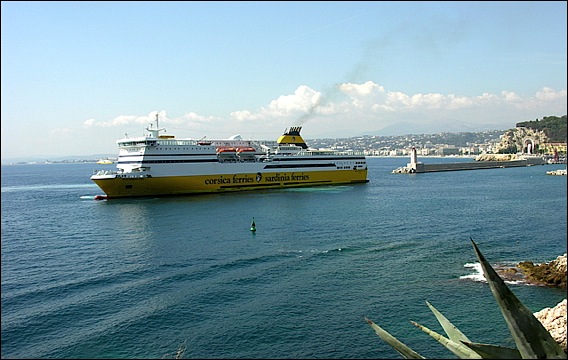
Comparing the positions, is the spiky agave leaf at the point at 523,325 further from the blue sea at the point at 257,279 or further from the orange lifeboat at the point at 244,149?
the orange lifeboat at the point at 244,149

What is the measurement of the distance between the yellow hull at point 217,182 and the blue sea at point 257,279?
664 cm

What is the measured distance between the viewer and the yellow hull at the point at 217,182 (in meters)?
39.0

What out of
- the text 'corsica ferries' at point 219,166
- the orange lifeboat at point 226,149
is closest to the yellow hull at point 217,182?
the text 'corsica ferries' at point 219,166

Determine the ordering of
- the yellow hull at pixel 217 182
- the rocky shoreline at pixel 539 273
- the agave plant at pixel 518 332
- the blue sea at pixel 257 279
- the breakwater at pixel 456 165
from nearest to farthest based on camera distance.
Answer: the agave plant at pixel 518 332 < the blue sea at pixel 257 279 < the rocky shoreline at pixel 539 273 < the yellow hull at pixel 217 182 < the breakwater at pixel 456 165

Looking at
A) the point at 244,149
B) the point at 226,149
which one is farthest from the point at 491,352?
the point at 244,149

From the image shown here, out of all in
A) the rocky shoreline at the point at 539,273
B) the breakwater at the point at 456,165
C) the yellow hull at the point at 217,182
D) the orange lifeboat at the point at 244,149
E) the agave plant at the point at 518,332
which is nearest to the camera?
the agave plant at the point at 518,332

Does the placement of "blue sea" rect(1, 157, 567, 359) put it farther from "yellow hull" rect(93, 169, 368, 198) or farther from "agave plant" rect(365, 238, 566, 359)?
"agave plant" rect(365, 238, 566, 359)

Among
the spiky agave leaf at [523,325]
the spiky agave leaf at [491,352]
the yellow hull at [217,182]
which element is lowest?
the yellow hull at [217,182]

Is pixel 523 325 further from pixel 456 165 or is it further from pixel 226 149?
pixel 456 165

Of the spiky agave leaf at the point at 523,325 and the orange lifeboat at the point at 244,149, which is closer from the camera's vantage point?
the spiky agave leaf at the point at 523,325

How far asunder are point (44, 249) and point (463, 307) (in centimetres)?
1850

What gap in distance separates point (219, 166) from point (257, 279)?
28.1m

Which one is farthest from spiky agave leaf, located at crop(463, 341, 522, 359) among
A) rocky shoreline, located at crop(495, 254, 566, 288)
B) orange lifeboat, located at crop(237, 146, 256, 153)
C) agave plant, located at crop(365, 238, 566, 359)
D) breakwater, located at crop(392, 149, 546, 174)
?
breakwater, located at crop(392, 149, 546, 174)

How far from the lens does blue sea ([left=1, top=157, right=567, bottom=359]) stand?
37.9ft
